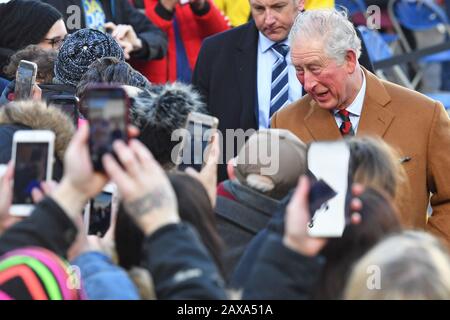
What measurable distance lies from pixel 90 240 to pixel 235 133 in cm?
285

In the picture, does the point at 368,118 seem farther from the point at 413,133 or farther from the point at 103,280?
the point at 103,280

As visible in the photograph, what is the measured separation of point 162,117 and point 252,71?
2.12 m

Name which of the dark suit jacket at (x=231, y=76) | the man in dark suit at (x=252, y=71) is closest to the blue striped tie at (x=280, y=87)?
the man in dark suit at (x=252, y=71)

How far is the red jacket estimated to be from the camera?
7629 millimetres

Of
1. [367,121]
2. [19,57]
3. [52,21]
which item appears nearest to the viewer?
[367,121]

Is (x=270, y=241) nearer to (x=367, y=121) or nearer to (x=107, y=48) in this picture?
(x=367, y=121)

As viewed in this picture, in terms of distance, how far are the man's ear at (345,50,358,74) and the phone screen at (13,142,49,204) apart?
2350 mm

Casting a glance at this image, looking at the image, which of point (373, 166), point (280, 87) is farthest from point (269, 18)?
point (373, 166)

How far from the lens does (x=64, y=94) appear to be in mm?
5402

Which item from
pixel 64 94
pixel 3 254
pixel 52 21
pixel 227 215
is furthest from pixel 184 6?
pixel 3 254

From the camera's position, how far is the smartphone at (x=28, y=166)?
316cm

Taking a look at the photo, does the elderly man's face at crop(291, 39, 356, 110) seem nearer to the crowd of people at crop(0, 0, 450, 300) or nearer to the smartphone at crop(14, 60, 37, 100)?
the crowd of people at crop(0, 0, 450, 300)

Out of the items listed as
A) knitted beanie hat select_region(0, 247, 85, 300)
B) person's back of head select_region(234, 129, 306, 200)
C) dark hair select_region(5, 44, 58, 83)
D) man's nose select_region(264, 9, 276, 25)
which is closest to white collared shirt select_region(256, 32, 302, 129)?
man's nose select_region(264, 9, 276, 25)

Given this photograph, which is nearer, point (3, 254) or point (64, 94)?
point (3, 254)
